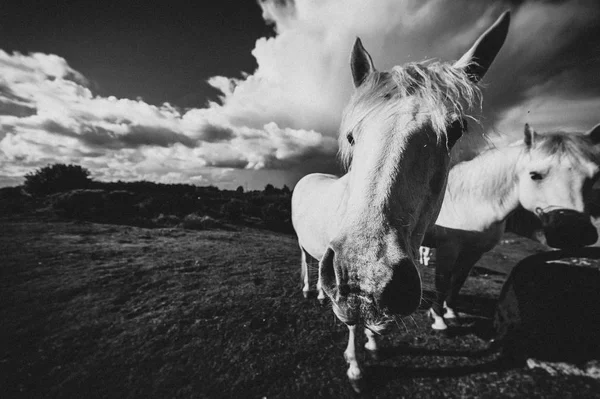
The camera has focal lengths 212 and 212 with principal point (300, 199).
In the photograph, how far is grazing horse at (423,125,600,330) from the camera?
2555 mm

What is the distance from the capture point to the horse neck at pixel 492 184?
3096mm

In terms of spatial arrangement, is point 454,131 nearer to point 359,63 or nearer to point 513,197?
point 359,63

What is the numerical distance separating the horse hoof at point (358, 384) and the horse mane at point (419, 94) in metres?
2.67

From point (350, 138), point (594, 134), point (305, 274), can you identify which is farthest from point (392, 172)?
point (594, 134)

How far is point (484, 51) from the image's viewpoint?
188 cm

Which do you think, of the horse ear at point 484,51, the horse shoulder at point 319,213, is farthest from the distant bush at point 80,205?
the horse ear at point 484,51

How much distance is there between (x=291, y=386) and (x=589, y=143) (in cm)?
483

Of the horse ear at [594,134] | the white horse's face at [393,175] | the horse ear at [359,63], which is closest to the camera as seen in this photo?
the white horse's face at [393,175]

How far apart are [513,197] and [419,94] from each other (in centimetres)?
274

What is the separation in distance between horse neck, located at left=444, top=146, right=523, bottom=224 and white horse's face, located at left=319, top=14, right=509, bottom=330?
1.99 meters

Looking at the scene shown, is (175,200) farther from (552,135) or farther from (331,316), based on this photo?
(552,135)

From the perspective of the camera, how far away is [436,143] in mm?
1494

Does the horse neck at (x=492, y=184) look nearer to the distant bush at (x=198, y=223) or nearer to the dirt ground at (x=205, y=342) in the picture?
the dirt ground at (x=205, y=342)

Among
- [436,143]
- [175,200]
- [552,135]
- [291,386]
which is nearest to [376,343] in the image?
[291,386]
